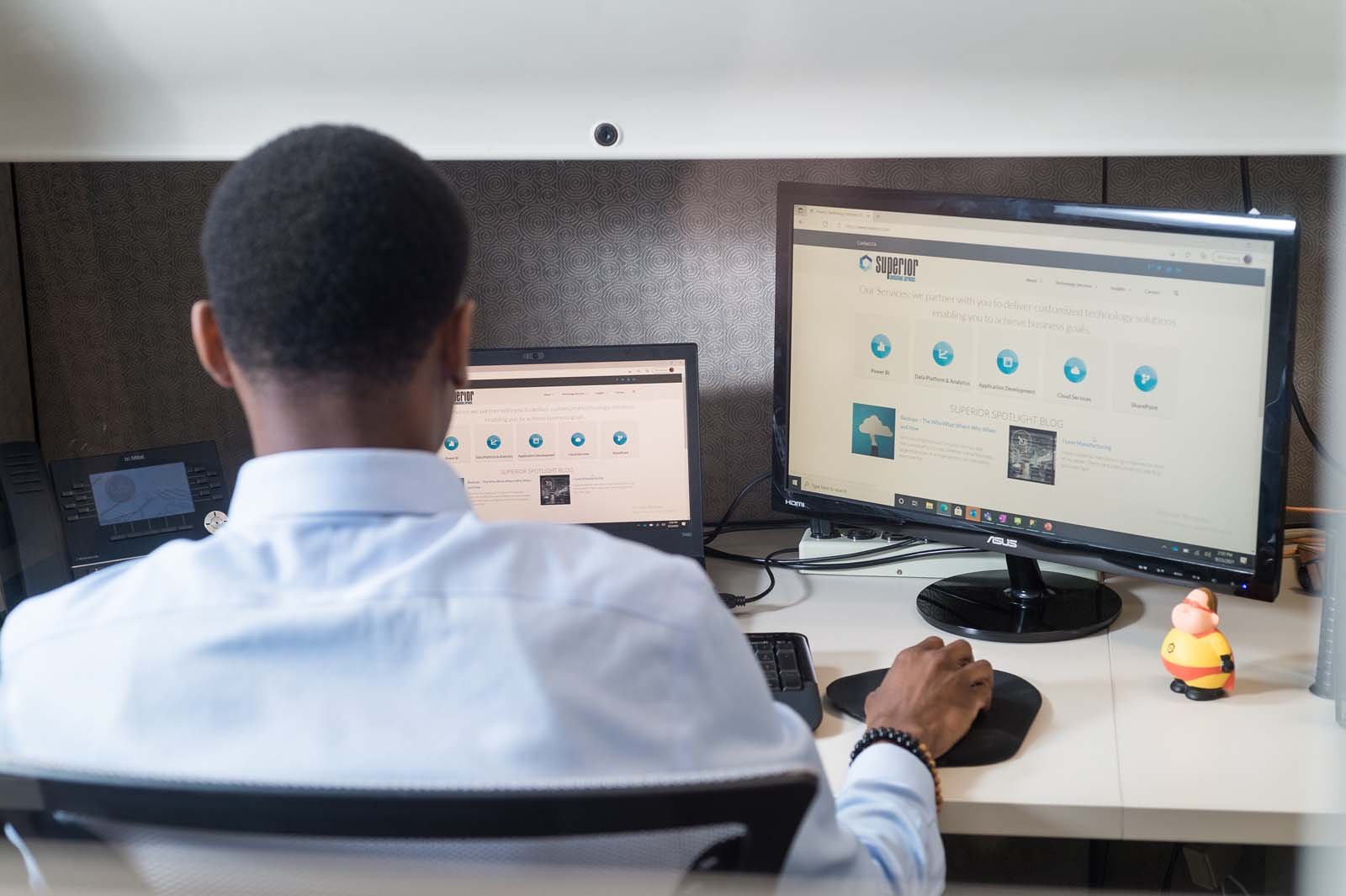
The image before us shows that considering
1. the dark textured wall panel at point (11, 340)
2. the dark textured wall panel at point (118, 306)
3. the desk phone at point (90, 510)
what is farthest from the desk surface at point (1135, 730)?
the dark textured wall panel at point (11, 340)

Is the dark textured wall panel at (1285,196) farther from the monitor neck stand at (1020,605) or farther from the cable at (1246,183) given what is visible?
the monitor neck stand at (1020,605)

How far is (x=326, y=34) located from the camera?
3.95 feet

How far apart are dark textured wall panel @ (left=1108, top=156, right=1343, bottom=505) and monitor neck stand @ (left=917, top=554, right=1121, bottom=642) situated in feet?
1.01

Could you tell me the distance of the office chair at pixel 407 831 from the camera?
1.54 ft

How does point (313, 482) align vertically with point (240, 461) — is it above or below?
above

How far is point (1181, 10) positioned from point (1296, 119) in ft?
0.50

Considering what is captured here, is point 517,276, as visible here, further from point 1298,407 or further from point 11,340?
point 1298,407

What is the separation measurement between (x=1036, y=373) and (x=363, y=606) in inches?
30.9

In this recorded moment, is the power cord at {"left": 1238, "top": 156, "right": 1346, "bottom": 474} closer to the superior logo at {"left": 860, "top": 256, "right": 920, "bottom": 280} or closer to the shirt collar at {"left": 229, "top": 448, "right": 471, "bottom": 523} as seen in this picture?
the superior logo at {"left": 860, "top": 256, "right": 920, "bottom": 280}

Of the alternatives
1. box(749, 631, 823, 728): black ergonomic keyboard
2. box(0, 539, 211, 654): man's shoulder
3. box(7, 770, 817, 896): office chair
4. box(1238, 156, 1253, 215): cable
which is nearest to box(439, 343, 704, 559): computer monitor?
box(749, 631, 823, 728): black ergonomic keyboard

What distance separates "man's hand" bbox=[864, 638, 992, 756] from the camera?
97 cm

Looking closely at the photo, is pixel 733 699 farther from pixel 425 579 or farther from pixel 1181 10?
pixel 1181 10

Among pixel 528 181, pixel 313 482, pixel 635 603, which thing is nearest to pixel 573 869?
pixel 635 603

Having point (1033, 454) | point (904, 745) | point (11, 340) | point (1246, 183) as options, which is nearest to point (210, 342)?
point (904, 745)
